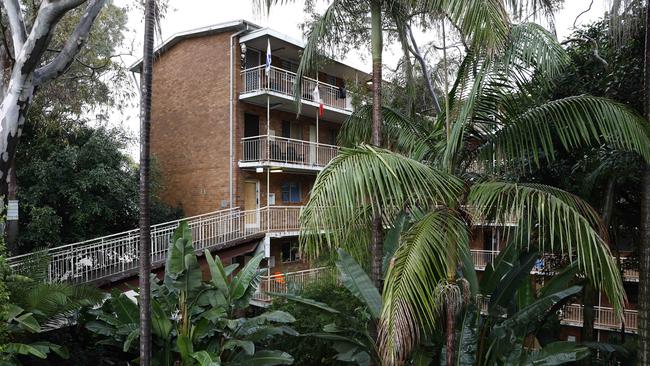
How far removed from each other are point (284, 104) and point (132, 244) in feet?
26.9

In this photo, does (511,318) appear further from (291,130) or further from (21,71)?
(291,130)

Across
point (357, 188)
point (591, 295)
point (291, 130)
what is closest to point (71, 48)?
point (357, 188)

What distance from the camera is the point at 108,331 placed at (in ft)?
23.6

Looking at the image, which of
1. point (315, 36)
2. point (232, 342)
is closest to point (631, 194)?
point (315, 36)

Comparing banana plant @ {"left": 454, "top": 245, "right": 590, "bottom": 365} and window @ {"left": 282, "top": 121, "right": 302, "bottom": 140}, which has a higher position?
window @ {"left": 282, "top": 121, "right": 302, "bottom": 140}

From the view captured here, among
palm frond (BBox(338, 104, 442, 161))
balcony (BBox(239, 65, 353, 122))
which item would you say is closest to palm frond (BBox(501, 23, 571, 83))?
palm frond (BBox(338, 104, 442, 161))

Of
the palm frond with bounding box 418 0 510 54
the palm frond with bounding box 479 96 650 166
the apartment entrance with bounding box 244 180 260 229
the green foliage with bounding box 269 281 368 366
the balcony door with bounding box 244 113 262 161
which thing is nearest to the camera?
the palm frond with bounding box 418 0 510 54

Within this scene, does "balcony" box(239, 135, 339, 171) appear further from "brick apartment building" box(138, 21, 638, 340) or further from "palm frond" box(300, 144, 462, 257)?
"palm frond" box(300, 144, 462, 257)

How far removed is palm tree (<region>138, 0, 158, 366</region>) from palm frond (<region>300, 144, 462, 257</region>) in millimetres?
2258

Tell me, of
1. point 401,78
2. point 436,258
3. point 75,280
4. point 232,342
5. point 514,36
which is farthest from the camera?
point 401,78

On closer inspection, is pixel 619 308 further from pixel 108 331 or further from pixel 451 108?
pixel 108 331

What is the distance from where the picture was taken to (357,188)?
4090 millimetres

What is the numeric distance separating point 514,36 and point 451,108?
1161 mm

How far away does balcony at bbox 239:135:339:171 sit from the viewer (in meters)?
16.3
